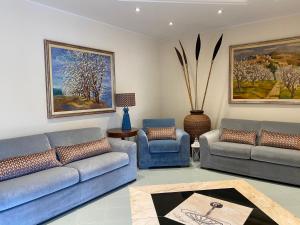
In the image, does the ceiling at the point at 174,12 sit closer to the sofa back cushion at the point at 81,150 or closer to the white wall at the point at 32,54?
the white wall at the point at 32,54

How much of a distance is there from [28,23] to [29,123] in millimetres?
1269

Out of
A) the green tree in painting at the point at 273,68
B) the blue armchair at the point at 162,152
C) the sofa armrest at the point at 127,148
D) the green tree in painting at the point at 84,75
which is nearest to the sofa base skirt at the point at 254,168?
the blue armchair at the point at 162,152

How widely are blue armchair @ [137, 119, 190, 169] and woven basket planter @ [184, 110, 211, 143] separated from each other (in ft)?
1.65

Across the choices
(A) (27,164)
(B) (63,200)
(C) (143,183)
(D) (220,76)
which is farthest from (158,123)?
(A) (27,164)

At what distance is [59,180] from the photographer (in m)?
2.53

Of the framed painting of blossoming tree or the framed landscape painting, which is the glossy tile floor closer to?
the framed landscape painting

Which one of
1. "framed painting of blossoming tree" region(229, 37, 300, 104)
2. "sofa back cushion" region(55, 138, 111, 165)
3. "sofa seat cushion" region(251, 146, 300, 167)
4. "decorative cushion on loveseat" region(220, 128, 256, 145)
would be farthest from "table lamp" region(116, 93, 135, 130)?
"sofa seat cushion" region(251, 146, 300, 167)

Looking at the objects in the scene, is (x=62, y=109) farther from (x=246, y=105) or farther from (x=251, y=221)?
(x=246, y=105)

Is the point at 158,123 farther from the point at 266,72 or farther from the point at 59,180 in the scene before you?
the point at 59,180

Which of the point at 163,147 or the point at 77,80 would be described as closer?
the point at 77,80

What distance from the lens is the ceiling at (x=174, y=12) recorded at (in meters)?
3.28

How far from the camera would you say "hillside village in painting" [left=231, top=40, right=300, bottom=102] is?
12.8 feet

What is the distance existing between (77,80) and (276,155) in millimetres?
3031

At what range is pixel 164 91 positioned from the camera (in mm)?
5449
